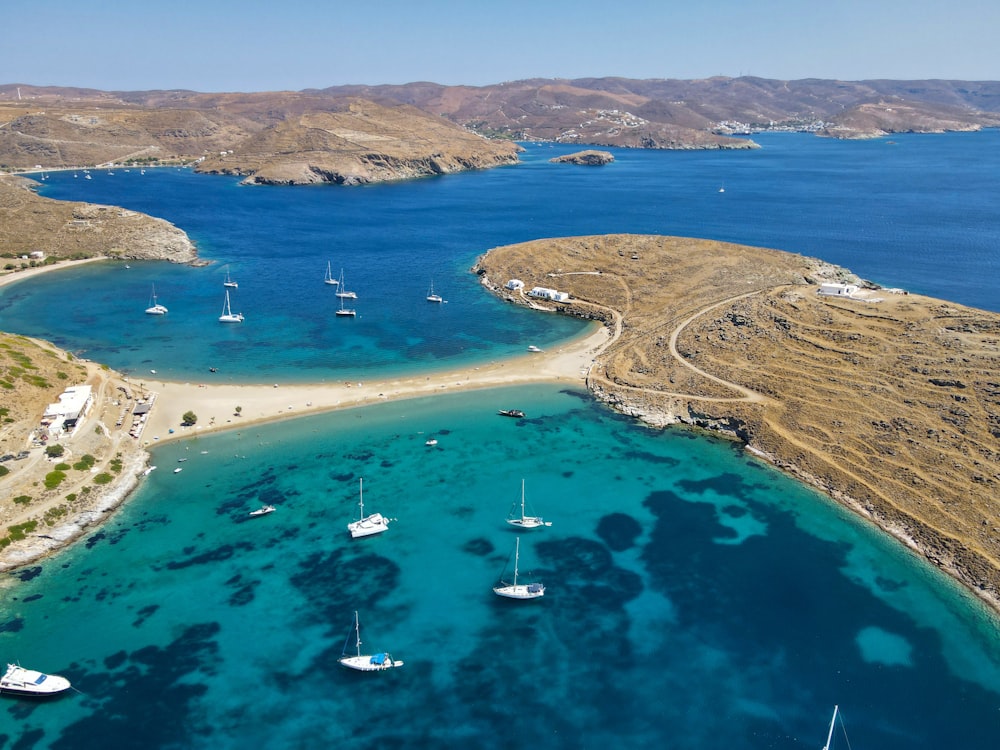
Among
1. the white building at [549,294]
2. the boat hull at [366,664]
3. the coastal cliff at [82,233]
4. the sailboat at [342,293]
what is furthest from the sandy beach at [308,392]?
the coastal cliff at [82,233]

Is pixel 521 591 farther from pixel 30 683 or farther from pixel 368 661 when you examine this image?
pixel 30 683

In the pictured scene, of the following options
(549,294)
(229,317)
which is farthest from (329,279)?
(549,294)

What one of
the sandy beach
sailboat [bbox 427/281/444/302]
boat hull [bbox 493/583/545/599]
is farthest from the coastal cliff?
boat hull [bbox 493/583/545/599]

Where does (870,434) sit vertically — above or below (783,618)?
above

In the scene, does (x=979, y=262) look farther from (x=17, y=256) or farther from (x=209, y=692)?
(x=17, y=256)

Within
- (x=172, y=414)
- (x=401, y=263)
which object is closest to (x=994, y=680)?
(x=172, y=414)

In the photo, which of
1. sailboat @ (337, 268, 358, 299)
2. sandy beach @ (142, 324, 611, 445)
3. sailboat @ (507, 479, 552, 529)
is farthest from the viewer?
sailboat @ (337, 268, 358, 299)

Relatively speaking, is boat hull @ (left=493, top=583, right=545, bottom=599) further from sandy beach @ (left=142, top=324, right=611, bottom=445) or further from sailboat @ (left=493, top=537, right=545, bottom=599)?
sandy beach @ (left=142, top=324, right=611, bottom=445)
